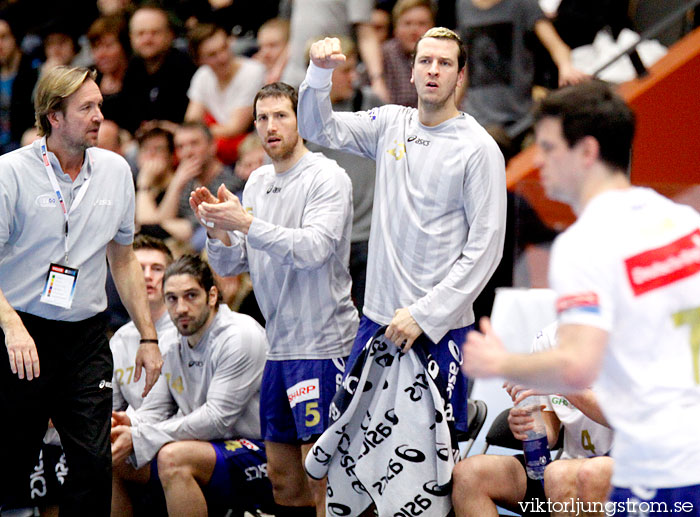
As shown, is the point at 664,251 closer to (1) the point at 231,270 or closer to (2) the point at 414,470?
(2) the point at 414,470

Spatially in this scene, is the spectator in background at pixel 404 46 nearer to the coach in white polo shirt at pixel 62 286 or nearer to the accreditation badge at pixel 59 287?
the coach in white polo shirt at pixel 62 286

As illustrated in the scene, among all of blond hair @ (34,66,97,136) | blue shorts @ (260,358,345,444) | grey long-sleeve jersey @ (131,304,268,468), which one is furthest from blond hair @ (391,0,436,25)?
blue shorts @ (260,358,345,444)

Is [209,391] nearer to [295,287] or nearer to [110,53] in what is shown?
[295,287]

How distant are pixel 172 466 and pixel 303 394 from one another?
0.84 metres

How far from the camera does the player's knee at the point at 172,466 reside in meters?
4.75

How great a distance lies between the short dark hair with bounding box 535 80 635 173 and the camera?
2.51m

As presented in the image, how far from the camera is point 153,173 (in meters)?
7.05

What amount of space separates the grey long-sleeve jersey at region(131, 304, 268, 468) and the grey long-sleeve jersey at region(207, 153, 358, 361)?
49 cm

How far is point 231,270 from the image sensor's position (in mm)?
4641

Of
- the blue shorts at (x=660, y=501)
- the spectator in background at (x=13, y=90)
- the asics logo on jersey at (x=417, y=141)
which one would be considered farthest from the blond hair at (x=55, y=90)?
the spectator in background at (x=13, y=90)

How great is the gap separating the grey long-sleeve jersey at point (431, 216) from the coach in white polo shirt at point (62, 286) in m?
0.95

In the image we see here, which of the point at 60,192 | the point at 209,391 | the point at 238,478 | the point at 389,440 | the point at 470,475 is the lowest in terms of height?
the point at 238,478

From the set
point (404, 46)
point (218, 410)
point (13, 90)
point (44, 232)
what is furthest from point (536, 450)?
point (13, 90)

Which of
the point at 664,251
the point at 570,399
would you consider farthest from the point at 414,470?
the point at 664,251
